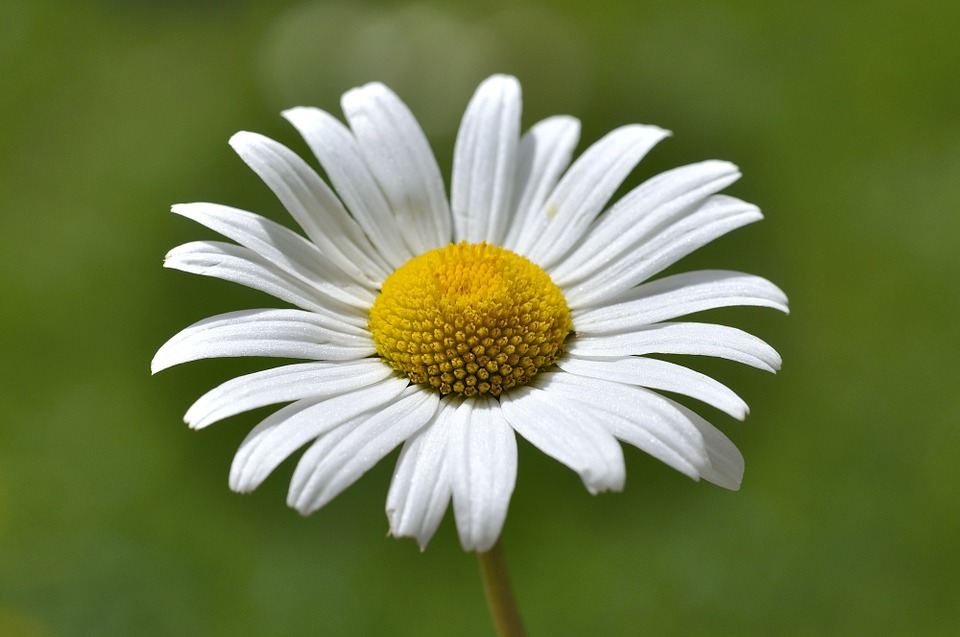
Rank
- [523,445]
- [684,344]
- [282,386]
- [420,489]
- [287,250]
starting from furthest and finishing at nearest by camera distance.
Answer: [523,445] < [287,250] < [684,344] < [282,386] < [420,489]

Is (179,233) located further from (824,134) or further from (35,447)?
(824,134)

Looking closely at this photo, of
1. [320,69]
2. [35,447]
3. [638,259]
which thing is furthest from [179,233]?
[638,259]

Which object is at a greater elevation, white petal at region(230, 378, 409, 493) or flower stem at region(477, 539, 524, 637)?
white petal at region(230, 378, 409, 493)

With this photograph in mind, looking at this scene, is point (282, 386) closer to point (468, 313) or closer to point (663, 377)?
point (468, 313)

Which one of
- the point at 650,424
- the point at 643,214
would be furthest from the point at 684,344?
the point at 643,214

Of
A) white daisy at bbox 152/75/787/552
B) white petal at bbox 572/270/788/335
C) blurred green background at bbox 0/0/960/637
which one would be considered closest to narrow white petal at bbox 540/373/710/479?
white daisy at bbox 152/75/787/552

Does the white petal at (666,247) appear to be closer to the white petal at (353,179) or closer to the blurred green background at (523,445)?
Result: the white petal at (353,179)

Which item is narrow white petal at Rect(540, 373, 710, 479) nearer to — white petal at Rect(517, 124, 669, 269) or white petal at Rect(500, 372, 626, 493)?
white petal at Rect(500, 372, 626, 493)
